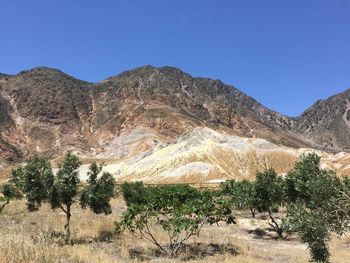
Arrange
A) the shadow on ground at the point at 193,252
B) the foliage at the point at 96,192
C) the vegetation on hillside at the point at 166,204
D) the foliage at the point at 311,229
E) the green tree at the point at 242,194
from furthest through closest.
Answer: the green tree at the point at 242,194
the foliage at the point at 96,192
the shadow on ground at the point at 193,252
the vegetation on hillside at the point at 166,204
the foliage at the point at 311,229

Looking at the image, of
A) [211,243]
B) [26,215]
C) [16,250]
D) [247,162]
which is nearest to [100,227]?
[211,243]

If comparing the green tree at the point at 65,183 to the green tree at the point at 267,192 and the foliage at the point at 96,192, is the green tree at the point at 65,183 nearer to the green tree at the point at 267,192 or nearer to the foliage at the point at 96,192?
the foliage at the point at 96,192

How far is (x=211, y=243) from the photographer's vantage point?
29.9 meters

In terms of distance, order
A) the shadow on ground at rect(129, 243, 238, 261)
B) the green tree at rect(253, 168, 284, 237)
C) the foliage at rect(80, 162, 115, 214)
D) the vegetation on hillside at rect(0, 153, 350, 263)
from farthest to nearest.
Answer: the green tree at rect(253, 168, 284, 237) < the foliage at rect(80, 162, 115, 214) < the shadow on ground at rect(129, 243, 238, 261) < the vegetation on hillside at rect(0, 153, 350, 263)

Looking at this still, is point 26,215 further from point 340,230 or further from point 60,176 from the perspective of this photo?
point 340,230

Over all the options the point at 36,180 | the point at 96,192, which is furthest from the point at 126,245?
the point at 36,180

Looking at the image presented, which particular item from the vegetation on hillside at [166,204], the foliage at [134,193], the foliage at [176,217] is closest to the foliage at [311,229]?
the vegetation on hillside at [166,204]

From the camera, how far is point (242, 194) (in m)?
55.3

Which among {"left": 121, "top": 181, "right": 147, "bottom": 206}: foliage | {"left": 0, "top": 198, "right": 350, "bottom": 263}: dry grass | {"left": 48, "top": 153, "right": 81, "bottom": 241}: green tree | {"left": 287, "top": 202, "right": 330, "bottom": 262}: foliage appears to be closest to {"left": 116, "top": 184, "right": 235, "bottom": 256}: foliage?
{"left": 0, "top": 198, "right": 350, "bottom": 263}: dry grass

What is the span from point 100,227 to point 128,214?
226 inches

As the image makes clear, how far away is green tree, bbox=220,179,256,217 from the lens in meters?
44.2

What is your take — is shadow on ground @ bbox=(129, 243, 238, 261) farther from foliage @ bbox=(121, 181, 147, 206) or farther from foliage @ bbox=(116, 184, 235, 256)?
foliage @ bbox=(121, 181, 147, 206)

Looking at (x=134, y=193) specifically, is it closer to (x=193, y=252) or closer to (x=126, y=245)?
(x=126, y=245)

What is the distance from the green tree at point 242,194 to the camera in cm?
4422
